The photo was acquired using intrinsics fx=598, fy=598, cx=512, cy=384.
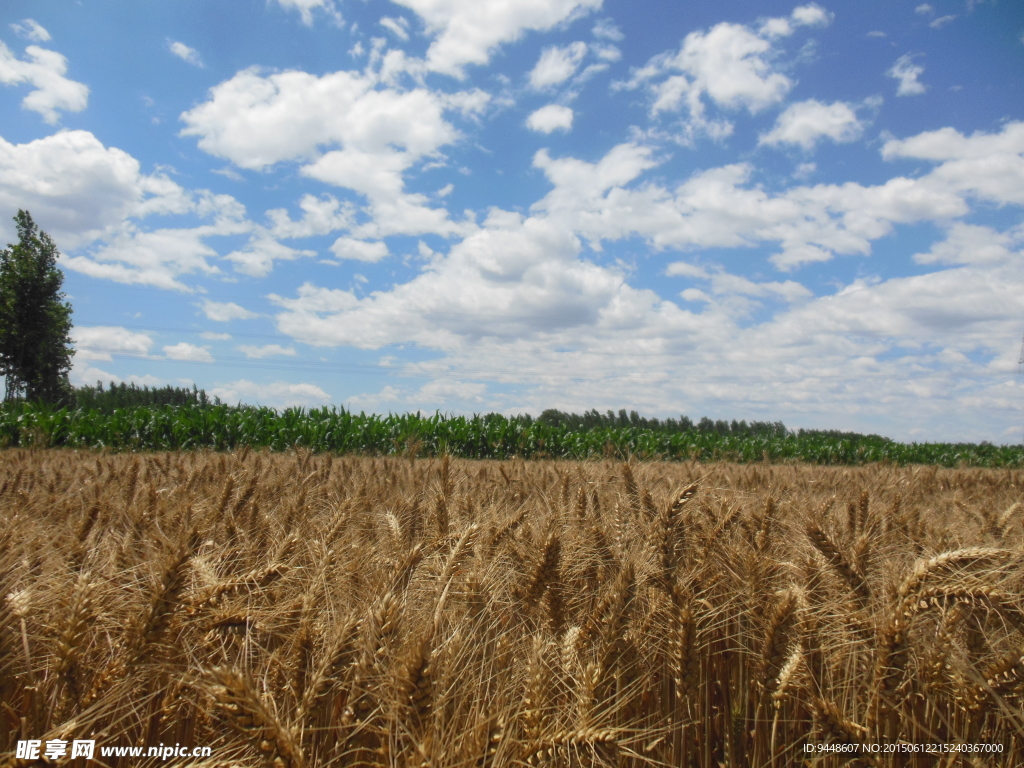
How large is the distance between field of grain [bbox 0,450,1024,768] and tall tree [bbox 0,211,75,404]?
6469 centimetres

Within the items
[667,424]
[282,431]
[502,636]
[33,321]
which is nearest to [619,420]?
[667,424]

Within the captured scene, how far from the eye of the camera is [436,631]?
1.75 meters

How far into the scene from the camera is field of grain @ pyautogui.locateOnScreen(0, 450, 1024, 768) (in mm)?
1634

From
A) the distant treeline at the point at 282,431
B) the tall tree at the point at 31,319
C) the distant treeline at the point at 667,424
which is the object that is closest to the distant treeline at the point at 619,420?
the distant treeline at the point at 667,424

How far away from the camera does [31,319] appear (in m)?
56.1

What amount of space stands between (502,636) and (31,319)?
2784 inches

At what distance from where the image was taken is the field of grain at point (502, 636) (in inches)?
64.3

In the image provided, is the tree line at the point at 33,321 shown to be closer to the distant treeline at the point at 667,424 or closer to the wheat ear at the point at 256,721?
the distant treeline at the point at 667,424

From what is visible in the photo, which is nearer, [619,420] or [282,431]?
[282,431]

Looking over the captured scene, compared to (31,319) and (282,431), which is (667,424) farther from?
(31,319)

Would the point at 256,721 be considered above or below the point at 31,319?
below

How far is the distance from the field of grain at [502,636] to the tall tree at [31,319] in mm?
64686

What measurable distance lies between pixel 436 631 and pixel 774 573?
1.87 m

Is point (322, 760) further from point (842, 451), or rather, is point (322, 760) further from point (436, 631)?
point (842, 451)
